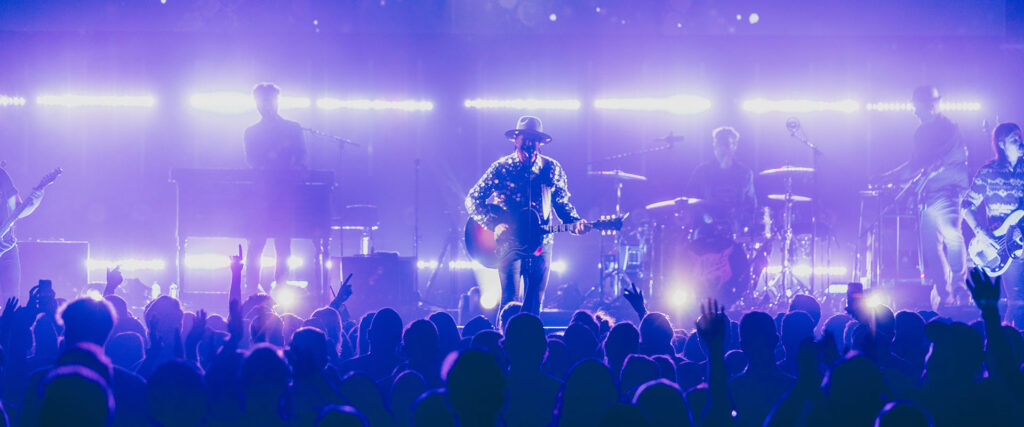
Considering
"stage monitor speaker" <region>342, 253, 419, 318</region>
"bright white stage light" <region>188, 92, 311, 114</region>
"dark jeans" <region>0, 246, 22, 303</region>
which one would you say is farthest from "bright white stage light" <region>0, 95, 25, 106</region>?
"stage monitor speaker" <region>342, 253, 419, 318</region>

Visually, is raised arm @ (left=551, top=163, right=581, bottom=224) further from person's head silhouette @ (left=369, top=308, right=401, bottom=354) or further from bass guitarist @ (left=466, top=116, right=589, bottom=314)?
person's head silhouette @ (left=369, top=308, right=401, bottom=354)

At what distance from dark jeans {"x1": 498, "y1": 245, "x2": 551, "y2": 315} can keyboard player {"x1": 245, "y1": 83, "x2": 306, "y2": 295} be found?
3.79 metres

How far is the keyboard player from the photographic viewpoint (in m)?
10.2

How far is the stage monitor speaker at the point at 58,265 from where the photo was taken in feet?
38.0

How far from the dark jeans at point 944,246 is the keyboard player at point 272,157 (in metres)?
8.56

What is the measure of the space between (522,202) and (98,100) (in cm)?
1153

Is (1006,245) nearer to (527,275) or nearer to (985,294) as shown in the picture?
(527,275)

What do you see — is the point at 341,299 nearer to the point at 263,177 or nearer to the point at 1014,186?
the point at 263,177

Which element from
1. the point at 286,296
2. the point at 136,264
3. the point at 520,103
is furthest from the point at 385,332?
Answer: the point at 136,264

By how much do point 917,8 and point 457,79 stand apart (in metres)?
8.71

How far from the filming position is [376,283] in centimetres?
1031

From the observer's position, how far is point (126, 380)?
3586mm

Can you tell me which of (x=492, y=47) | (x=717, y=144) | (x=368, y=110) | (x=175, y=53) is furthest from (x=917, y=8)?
(x=175, y=53)

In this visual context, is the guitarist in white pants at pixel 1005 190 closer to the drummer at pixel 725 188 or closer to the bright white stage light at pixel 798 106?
the drummer at pixel 725 188
